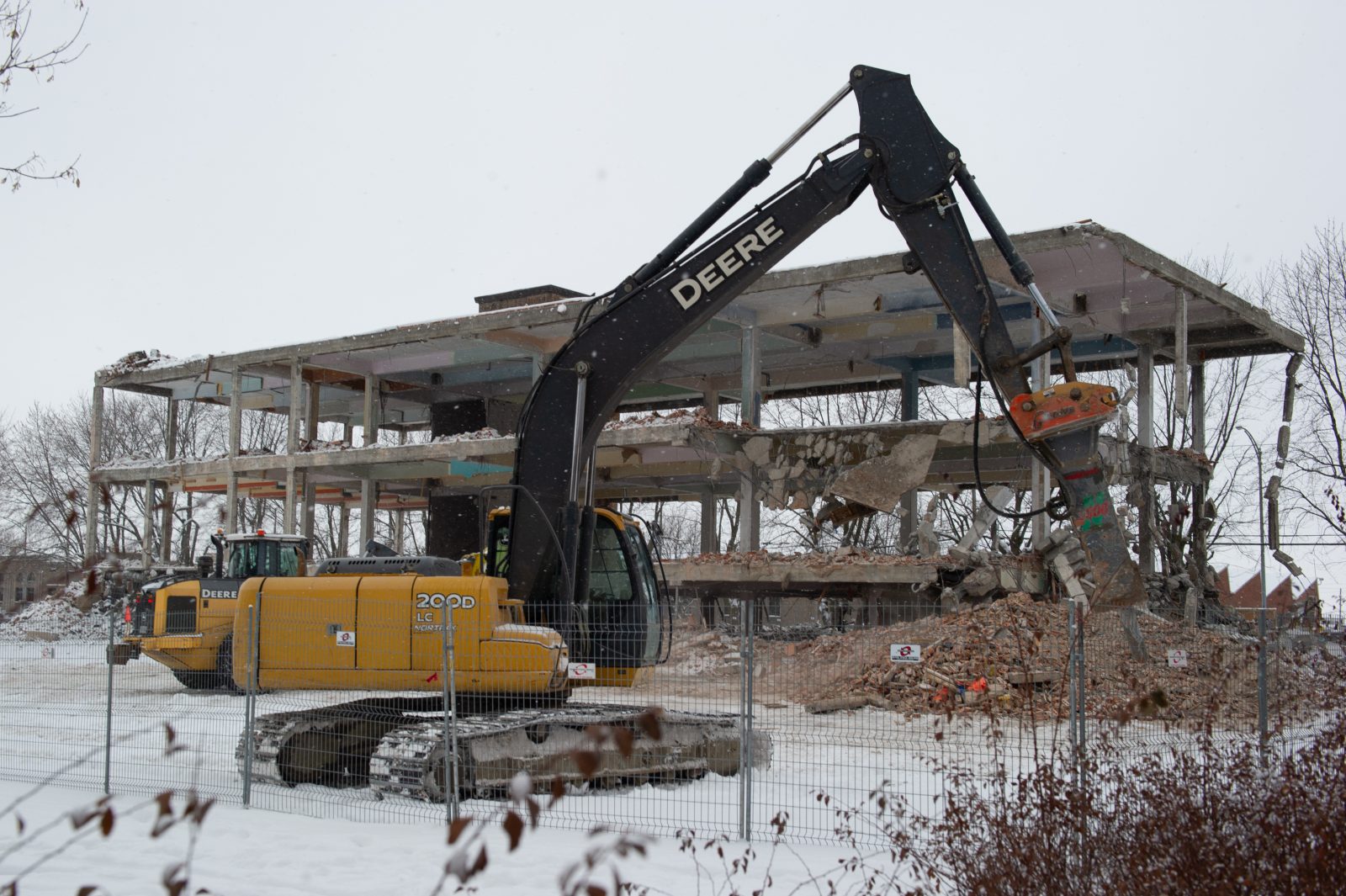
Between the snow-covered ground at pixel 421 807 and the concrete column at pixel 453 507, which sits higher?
the concrete column at pixel 453 507

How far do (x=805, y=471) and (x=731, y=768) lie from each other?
1503cm

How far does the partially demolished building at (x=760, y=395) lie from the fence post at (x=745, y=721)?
41.0 feet

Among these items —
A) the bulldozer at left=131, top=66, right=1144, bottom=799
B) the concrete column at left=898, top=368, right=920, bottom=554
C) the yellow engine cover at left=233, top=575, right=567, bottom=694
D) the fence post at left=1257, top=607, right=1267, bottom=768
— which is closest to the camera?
the fence post at left=1257, top=607, right=1267, bottom=768

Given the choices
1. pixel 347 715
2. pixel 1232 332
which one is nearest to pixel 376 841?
pixel 347 715

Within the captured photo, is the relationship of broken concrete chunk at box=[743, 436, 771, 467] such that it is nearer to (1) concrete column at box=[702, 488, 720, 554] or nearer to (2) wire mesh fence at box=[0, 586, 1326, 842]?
(1) concrete column at box=[702, 488, 720, 554]

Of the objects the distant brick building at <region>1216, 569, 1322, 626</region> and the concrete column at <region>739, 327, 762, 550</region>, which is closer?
the distant brick building at <region>1216, 569, 1322, 626</region>

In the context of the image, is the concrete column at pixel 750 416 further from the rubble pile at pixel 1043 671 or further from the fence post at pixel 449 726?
the fence post at pixel 449 726

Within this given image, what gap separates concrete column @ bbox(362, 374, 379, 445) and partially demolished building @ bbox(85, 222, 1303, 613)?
84mm

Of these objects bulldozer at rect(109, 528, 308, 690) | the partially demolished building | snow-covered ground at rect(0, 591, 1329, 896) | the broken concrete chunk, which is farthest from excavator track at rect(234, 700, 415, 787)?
the broken concrete chunk

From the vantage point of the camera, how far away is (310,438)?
37406 mm

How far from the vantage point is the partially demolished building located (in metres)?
24.0

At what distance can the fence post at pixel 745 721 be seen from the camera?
9156mm

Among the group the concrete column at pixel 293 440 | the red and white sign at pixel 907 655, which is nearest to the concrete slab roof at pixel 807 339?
the concrete column at pixel 293 440

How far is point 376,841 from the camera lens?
9195 millimetres
